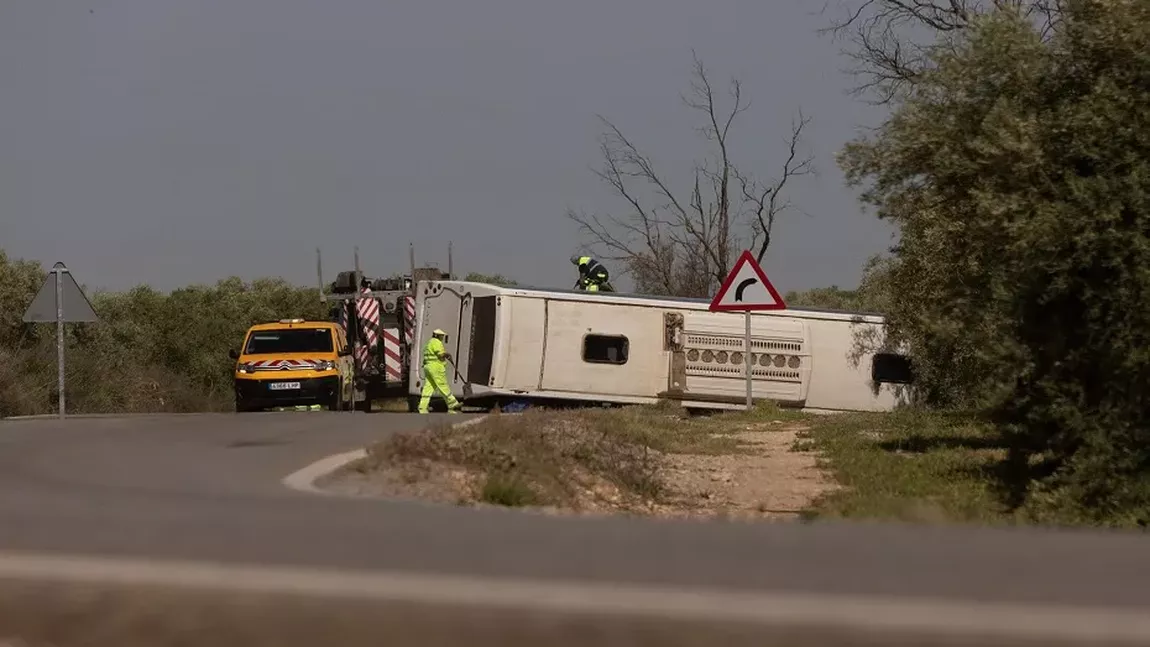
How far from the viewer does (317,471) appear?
1016cm

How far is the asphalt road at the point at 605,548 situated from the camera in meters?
4.30

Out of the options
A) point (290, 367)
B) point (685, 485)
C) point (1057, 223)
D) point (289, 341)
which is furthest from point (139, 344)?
point (1057, 223)

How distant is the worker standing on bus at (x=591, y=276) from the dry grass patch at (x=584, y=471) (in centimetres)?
1039

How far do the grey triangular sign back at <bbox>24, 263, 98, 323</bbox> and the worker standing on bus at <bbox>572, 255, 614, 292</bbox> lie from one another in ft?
31.2

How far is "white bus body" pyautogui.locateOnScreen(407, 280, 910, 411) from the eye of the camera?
24.4m

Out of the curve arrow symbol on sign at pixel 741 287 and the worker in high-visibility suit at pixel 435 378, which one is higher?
the curve arrow symbol on sign at pixel 741 287

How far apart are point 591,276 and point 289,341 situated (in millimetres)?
6261

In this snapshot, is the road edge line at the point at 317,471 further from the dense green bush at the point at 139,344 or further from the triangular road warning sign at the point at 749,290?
the dense green bush at the point at 139,344

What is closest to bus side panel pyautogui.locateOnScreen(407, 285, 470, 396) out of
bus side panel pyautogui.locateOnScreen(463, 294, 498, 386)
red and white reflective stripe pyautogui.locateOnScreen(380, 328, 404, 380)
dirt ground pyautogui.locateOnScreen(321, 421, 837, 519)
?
bus side panel pyautogui.locateOnScreen(463, 294, 498, 386)

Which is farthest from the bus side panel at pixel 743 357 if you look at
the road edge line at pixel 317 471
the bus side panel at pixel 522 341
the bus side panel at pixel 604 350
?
the road edge line at pixel 317 471

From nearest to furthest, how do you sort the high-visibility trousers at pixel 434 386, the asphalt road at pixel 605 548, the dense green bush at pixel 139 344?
the asphalt road at pixel 605 548 → the high-visibility trousers at pixel 434 386 → the dense green bush at pixel 139 344

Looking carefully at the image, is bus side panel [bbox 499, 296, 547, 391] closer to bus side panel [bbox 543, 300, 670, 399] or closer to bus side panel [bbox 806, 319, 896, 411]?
bus side panel [bbox 543, 300, 670, 399]

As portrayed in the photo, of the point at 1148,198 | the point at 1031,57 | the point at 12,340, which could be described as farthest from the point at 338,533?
the point at 12,340

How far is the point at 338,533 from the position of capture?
20.2 ft
